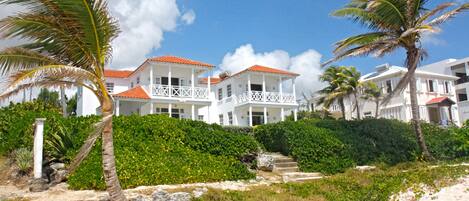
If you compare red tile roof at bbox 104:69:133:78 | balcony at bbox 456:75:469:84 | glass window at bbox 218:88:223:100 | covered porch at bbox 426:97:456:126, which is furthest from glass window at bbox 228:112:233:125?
balcony at bbox 456:75:469:84

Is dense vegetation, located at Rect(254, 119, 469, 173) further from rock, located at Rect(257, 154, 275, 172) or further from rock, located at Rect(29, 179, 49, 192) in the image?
rock, located at Rect(29, 179, 49, 192)

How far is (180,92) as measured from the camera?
27547 millimetres

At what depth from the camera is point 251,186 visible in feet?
39.9

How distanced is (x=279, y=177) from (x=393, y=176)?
12.7 ft

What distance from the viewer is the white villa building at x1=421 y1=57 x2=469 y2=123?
39775mm

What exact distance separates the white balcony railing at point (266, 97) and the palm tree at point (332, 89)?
13.2ft

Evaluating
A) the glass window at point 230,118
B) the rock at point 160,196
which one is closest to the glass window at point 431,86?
the glass window at point 230,118

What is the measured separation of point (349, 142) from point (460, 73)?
112 ft

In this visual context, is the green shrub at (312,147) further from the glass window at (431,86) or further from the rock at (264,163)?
the glass window at (431,86)

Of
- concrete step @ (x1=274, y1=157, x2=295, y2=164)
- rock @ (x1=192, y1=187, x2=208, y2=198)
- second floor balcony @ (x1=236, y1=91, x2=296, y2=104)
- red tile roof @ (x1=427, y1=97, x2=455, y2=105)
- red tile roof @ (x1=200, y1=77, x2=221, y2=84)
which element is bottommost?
rock @ (x1=192, y1=187, x2=208, y2=198)

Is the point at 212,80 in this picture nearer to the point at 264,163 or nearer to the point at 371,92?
the point at 371,92

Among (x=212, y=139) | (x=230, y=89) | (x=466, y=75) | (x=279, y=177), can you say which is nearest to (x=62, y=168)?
(x=212, y=139)

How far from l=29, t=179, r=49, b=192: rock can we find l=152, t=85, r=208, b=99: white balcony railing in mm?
15933

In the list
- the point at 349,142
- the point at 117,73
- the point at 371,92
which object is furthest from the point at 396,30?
the point at 117,73
